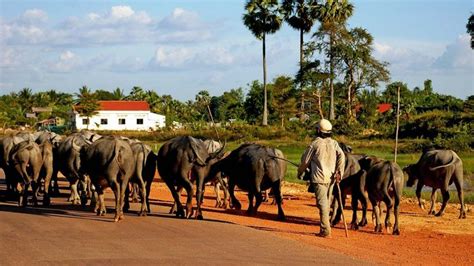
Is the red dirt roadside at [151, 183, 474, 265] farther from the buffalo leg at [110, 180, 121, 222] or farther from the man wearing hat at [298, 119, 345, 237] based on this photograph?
the buffalo leg at [110, 180, 121, 222]

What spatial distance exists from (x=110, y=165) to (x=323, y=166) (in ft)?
16.1

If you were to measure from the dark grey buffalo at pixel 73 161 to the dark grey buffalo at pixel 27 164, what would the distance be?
95cm

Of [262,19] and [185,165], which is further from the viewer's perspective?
[262,19]

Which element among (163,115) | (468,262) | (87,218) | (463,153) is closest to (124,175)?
(87,218)

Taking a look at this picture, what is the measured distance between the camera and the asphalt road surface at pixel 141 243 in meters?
11.6

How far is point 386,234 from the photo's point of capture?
16.4 metres

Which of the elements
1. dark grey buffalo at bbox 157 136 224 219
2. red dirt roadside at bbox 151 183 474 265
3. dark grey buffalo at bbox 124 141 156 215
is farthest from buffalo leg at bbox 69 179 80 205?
dark grey buffalo at bbox 157 136 224 219

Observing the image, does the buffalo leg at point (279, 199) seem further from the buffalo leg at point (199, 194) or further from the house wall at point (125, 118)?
the house wall at point (125, 118)

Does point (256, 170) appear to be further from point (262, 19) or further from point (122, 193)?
point (262, 19)

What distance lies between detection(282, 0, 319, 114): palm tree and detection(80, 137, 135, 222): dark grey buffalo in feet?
173

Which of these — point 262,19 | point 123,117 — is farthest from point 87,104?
point 262,19

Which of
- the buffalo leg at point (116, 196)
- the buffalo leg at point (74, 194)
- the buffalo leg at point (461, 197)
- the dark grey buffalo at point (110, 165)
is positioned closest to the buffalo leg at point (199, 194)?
the dark grey buffalo at point (110, 165)

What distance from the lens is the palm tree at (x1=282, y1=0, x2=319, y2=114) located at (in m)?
68.9

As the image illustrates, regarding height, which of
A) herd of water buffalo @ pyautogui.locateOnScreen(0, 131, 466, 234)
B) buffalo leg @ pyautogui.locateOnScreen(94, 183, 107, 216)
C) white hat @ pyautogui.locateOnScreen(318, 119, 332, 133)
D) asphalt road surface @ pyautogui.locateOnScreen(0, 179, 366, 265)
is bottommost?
asphalt road surface @ pyautogui.locateOnScreen(0, 179, 366, 265)
